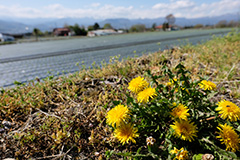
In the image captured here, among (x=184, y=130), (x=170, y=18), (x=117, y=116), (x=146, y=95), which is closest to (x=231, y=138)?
(x=184, y=130)

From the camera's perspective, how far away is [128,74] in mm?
2350

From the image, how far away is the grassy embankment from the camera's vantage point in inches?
53.3

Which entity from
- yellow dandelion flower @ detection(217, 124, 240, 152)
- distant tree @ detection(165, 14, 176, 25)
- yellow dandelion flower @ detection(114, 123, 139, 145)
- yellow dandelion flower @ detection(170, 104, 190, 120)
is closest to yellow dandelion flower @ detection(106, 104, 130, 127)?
yellow dandelion flower @ detection(114, 123, 139, 145)

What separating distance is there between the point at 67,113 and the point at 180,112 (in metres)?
1.14

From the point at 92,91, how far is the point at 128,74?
0.67 metres

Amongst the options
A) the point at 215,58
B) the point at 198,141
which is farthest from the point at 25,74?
the point at 215,58

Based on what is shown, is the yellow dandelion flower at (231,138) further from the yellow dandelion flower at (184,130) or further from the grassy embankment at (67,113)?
Answer: the grassy embankment at (67,113)

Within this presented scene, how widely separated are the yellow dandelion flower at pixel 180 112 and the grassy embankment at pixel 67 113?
17.6 inches

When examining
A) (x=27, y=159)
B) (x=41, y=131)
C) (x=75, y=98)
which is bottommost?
(x=27, y=159)

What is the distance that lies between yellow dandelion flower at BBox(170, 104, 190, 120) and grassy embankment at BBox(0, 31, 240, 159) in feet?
1.46

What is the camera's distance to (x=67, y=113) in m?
1.62

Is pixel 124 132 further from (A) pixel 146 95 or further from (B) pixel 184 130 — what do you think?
(B) pixel 184 130

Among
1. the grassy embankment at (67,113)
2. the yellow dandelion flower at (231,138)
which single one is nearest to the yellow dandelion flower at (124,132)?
the grassy embankment at (67,113)

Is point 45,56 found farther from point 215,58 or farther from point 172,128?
point 215,58
